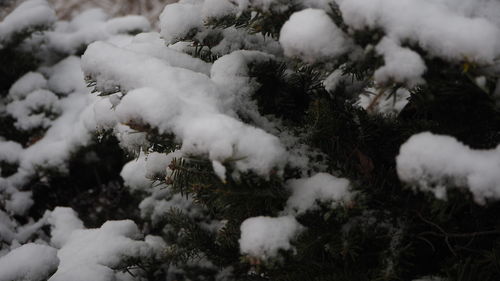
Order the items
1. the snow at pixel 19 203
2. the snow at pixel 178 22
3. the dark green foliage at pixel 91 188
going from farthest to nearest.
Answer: the dark green foliage at pixel 91 188 < the snow at pixel 19 203 < the snow at pixel 178 22

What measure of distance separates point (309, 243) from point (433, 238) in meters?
0.34

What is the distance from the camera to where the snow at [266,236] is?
0.78m

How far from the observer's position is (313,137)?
1.02 meters

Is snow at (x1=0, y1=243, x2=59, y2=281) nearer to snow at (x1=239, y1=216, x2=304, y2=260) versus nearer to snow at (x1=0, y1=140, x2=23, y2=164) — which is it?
snow at (x1=239, y1=216, x2=304, y2=260)

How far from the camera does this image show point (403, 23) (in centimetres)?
72

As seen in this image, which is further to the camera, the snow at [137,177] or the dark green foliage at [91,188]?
the dark green foliage at [91,188]

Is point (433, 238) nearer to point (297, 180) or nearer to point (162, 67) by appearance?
point (297, 180)

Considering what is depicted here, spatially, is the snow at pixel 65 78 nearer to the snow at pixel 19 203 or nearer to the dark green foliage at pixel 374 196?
the snow at pixel 19 203

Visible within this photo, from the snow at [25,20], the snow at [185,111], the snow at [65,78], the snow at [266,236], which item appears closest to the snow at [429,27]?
the snow at [185,111]

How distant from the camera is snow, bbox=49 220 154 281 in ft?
4.66

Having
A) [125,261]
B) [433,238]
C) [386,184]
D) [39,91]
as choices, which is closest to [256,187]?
[386,184]

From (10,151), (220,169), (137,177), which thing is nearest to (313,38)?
(220,169)

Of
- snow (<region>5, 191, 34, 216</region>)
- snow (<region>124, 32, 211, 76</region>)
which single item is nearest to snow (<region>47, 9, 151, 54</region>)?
snow (<region>5, 191, 34, 216</region>)

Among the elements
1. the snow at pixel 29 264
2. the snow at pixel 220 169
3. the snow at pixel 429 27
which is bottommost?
the snow at pixel 29 264
